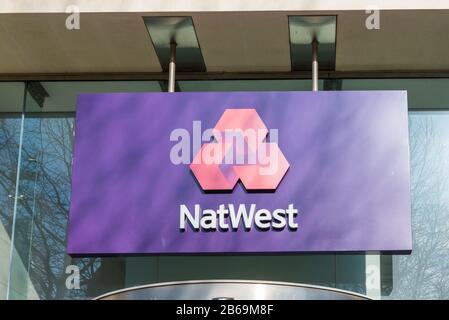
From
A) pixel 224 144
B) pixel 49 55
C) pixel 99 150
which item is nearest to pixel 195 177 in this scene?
pixel 224 144

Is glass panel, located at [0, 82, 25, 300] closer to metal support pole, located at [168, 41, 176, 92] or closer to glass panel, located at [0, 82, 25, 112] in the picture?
glass panel, located at [0, 82, 25, 112]

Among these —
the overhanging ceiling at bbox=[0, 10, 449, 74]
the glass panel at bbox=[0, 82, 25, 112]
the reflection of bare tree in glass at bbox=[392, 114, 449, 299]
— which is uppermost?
the overhanging ceiling at bbox=[0, 10, 449, 74]

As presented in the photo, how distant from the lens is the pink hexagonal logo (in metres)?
8.70

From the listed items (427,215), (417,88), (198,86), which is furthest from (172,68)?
(427,215)

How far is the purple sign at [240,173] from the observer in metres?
8.45

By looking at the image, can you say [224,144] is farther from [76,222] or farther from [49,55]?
[49,55]

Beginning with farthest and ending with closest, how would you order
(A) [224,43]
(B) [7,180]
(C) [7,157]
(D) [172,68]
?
(C) [7,157] → (B) [7,180] → (D) [172,68] → (A) [224,43]

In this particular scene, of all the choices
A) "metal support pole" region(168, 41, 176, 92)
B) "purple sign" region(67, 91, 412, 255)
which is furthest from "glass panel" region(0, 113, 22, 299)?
"metal support pole" region(168, 41, 176, 92)

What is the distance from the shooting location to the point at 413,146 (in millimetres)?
9477

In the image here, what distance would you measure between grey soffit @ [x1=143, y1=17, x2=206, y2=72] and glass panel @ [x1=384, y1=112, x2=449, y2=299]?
8.63 feet

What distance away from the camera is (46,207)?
953 cm

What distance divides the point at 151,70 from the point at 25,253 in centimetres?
261

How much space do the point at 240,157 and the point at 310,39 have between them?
62.9 inches

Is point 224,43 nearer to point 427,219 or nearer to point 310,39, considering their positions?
point 310,39
